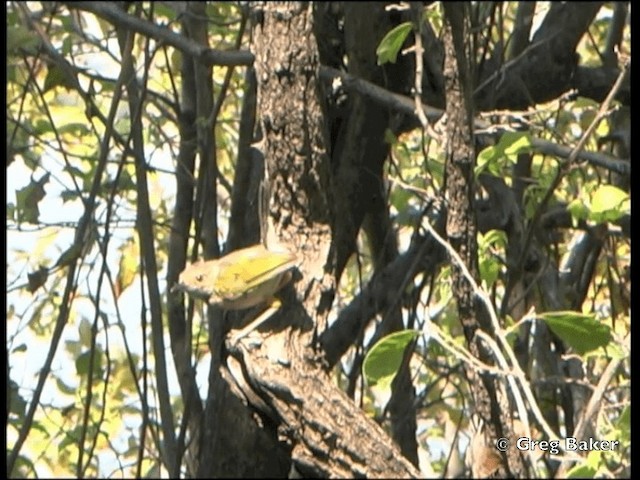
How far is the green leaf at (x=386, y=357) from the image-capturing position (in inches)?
56.4

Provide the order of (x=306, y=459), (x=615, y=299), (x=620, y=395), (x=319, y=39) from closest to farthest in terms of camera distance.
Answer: (x=306, y=459), (x=319, y=39), (x=615, y=299), (x=620, y=395)

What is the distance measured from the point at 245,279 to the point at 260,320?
5 centimetres

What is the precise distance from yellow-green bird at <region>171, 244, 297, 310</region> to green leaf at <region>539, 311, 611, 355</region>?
32cm

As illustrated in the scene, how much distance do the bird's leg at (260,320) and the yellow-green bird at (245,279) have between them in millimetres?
10

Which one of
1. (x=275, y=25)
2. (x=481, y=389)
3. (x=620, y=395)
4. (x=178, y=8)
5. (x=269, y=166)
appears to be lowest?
(x=620, y=395)

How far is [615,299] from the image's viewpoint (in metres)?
2.57

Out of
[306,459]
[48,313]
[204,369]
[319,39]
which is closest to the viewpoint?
[306,459]

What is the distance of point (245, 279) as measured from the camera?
125cm

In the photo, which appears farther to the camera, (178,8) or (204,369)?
(204,369)

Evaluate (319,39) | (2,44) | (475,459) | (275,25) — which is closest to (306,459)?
(475,459)

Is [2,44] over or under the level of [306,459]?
over

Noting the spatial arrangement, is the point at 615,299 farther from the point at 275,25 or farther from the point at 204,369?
the point at 275,25

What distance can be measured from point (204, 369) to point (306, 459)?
78.2 inches

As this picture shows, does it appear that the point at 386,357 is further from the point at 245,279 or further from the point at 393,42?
the point at 393,42
